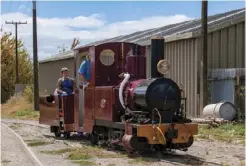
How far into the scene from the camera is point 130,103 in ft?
36.1

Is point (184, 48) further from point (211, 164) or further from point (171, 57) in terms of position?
point (211, 164)

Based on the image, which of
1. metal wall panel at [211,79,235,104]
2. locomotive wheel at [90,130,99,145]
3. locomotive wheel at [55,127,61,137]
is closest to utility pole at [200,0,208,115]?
metal wall panel at [211,79,235,104]

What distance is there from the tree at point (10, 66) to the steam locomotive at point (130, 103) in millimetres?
42283

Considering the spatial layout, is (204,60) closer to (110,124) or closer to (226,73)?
(226,73)

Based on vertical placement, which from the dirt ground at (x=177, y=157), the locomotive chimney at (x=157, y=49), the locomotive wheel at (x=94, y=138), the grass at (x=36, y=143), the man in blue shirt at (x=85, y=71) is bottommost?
the grass at (x=36, y=143)

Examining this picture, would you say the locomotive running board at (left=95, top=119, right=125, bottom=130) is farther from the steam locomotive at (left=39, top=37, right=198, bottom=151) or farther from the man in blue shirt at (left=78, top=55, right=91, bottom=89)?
the man in blue shirt at (left=78, top=55, right=91, bottom=89)

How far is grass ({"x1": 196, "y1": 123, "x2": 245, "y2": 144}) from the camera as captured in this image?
14438mm

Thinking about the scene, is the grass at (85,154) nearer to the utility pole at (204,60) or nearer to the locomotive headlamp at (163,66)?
the locomotive headlamp at (163,66)

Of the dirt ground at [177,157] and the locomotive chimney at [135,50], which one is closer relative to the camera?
the dirt ground at [177,157]

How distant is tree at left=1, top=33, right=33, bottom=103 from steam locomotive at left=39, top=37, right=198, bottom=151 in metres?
42.3

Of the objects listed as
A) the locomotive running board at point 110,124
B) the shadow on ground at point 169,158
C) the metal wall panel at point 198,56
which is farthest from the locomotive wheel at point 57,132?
the metal wall panel at point 198,56

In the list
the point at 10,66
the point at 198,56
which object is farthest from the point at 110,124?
the point at 10,66

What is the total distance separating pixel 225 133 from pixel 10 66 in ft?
146

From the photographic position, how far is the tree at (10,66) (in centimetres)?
5578
